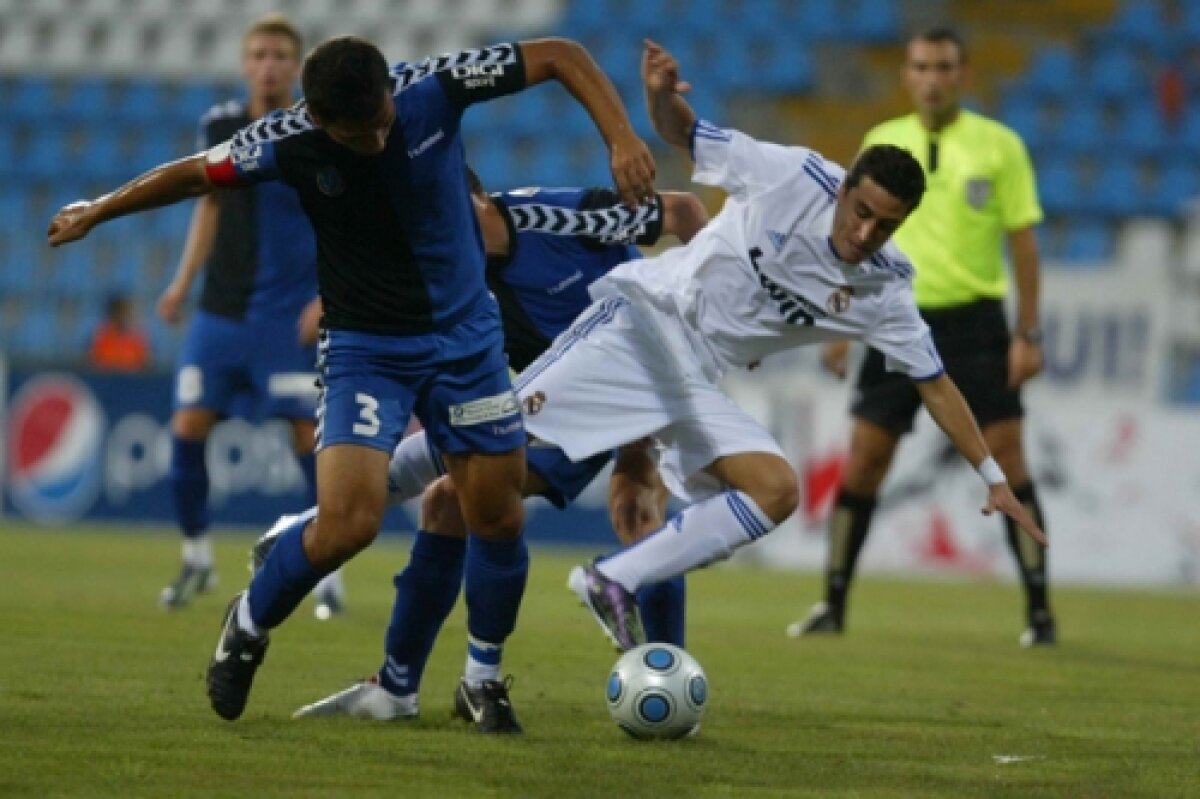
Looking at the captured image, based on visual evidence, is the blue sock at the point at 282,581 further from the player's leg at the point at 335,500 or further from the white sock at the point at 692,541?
the white sock at the point at 692,541

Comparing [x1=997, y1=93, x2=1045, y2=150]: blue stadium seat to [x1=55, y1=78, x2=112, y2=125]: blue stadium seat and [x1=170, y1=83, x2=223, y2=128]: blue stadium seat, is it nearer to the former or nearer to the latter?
[x1=170, y1=83, x2=223, y2=128]: blue stadium seat

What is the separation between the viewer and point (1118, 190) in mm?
17609

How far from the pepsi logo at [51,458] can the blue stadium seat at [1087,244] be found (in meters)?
8.05

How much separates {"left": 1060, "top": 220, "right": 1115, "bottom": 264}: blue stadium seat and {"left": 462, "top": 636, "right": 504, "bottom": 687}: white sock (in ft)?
41.1

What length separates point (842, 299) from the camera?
612 centimetres

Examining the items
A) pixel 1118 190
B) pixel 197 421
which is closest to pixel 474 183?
pixel 197 421

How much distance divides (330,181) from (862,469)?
4466mm

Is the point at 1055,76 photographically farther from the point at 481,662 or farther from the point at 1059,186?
the point at 481,662

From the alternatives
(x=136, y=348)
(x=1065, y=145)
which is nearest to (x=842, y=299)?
(x=136, y=348)

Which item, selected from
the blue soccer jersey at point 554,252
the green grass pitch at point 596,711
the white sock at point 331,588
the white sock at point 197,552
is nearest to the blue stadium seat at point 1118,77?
the green grass pitch at point 596,711

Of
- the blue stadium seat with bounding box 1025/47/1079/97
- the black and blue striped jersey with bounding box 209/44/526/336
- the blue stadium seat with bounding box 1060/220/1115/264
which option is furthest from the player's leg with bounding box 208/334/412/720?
the blue stadium seat with bounding box 1025/47/1079/97

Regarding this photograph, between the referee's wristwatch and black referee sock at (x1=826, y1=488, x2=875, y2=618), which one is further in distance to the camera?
black referee sock at (x1=826, y1=488, x2=875, y2=618)

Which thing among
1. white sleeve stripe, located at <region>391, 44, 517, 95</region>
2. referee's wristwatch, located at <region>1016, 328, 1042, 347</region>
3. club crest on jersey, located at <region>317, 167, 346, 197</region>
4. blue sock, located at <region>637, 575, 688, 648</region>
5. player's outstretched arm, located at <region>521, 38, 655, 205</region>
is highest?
white sleeve stripe, located at <region>391, 44, 517, 95</region>

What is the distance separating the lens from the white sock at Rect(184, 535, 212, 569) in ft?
29.2
